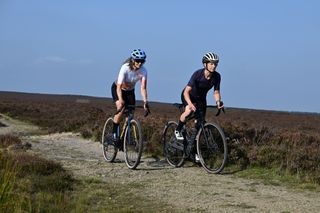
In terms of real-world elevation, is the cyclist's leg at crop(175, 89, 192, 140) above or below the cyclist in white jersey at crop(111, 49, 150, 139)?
below

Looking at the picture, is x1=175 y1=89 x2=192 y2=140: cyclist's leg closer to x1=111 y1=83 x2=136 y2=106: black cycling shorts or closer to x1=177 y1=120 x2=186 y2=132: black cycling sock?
x1=177 y1=120 x2=186 y2=132: black cycling sock

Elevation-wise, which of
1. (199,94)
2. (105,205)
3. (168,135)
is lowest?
(105,205)

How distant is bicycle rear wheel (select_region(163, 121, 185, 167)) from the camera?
10562mm

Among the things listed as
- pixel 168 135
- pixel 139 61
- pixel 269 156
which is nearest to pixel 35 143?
pixel 168 135

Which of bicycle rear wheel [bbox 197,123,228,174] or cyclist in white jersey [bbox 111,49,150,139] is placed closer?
bicycle rear wheel [bbox 197,123,228,174]

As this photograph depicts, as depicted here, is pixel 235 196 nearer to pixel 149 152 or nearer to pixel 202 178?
pixel 202 178

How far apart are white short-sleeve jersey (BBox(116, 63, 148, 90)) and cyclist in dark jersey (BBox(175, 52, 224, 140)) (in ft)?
2.82

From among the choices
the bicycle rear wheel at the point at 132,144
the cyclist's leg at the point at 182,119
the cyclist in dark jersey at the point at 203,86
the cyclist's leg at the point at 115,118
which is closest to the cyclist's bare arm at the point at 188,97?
the cyclist in dark jersey at the point at 203,86

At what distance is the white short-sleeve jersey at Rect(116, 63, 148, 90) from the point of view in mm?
10039

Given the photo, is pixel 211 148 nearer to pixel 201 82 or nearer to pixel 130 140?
pixel 201 82

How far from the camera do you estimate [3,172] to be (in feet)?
22.3

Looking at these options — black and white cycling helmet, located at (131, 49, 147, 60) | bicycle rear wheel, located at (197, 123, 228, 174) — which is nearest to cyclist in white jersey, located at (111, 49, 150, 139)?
black and white cycling helmet, located at (131, 49, 147, 60)

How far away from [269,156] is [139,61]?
310 cm

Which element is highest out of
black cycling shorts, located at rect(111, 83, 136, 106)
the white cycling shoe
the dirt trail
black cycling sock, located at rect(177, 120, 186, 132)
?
black cycling shorts, located at rect(111, 83, 136, 106)
